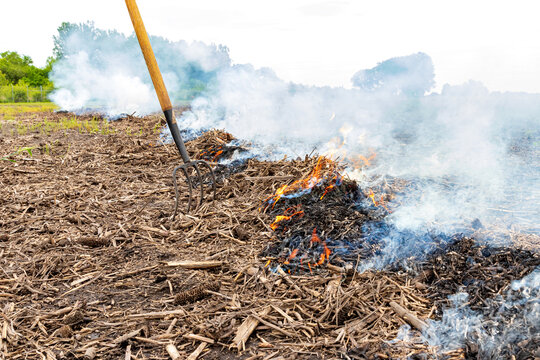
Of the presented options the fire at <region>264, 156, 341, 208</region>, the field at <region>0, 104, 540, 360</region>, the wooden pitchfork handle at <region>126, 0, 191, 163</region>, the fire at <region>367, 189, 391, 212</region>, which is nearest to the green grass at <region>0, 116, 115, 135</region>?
the field at <region>0, 104, 540, 360</region>

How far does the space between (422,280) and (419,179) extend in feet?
9.91

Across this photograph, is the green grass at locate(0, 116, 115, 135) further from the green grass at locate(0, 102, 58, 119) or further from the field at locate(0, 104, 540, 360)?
the field at locate(0, 104, 540, 360)

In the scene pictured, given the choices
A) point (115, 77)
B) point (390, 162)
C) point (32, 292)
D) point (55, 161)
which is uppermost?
point (115, 77)

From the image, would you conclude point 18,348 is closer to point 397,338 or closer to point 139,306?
point 139,306

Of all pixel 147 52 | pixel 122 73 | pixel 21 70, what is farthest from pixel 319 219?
pixel 21 70

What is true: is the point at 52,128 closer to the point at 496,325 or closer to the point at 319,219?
the point at 319,219

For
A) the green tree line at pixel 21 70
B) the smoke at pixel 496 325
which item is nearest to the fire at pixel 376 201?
the smoke at pixel 496 325

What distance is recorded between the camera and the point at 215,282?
3545mm

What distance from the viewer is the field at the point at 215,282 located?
2824 mm

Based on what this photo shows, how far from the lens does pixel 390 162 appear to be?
24.4ft

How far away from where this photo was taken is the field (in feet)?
9.27

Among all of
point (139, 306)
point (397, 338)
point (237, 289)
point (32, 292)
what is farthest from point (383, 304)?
point (32, 292)

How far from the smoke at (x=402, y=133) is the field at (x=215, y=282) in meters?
0.60

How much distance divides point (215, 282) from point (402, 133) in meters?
8.69
